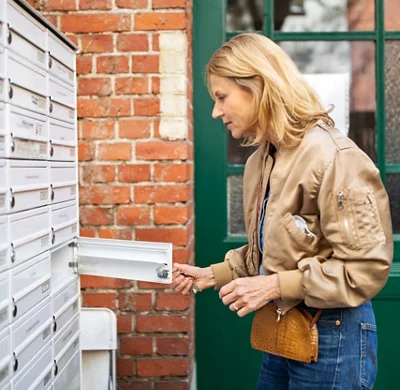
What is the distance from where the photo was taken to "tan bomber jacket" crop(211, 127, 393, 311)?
1.83 m

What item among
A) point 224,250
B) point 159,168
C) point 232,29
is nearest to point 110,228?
point 159,168

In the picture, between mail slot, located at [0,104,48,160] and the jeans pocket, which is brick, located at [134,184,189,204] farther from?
the jeans pocket

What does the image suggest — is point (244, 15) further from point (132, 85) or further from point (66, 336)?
point (66, 336)

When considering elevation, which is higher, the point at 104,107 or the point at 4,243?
the point at 104,107

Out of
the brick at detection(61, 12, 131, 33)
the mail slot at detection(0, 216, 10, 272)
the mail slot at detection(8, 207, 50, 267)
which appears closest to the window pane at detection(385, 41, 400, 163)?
the brick at detection(61, 12, 131, 33)

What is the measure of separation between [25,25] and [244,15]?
5.62 feet

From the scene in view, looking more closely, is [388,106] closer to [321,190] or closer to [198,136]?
[198,136]

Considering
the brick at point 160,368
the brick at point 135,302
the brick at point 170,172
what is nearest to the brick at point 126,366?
the brick at point 160,368

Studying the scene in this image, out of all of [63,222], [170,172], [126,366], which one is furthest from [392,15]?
[126,366]

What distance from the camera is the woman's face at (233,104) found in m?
2.02

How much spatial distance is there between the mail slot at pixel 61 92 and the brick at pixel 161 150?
2.32 feet

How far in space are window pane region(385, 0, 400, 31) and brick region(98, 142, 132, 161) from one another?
1.47m

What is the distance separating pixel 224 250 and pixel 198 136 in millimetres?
602

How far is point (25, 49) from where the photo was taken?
1.84 m
